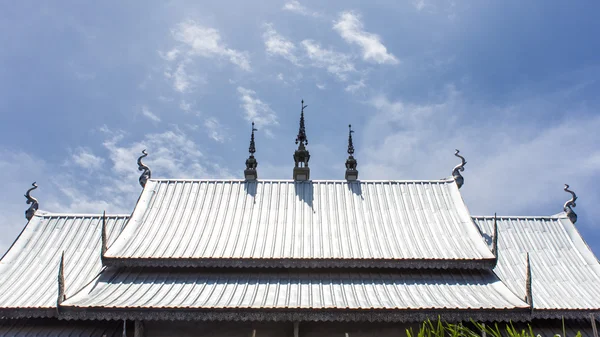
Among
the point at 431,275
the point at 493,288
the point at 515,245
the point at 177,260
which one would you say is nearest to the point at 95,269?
the point at 177,260

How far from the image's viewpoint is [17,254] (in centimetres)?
1678

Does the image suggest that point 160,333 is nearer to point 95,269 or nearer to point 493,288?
point 95,269

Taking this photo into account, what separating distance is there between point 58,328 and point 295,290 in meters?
6.74

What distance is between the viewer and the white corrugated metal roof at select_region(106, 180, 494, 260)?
50.1 ft

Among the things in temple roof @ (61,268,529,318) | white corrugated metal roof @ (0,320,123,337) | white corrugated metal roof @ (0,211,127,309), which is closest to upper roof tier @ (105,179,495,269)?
temple roof @ (61,268,529,318)

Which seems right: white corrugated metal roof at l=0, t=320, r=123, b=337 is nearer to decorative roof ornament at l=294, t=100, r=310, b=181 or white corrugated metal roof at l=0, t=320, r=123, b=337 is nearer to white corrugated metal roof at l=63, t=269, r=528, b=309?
white corrugated metal roof at l=63, t=269, r=528, b=309

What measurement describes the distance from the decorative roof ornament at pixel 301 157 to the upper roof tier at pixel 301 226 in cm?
77

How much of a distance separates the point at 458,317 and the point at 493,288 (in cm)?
214

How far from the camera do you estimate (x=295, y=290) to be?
1376 cm

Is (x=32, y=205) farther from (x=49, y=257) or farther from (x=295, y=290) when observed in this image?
(x=295, y=290)

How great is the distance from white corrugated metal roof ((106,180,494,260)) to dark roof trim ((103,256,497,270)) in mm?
152

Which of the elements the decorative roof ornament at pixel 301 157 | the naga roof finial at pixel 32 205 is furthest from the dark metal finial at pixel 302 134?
the naga roof finial at pixel 32 205

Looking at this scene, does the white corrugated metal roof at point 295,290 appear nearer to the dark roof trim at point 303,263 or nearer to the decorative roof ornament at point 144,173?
the dark roof trim at point 303,263

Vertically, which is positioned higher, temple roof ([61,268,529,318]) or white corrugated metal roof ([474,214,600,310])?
white corrugated metal roof ([474,214,600,310])
